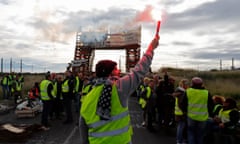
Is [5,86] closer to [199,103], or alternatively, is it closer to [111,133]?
[199,103]

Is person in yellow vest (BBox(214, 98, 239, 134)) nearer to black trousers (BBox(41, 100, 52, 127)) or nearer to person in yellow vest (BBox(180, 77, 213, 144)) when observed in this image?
person in yellow vest (BBox(180, 77, 213, 144))

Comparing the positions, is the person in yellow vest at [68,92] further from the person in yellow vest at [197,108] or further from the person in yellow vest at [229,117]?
the person in yellow vest at [229,117]

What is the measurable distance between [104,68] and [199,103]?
4.95 meters

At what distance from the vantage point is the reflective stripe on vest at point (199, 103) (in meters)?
8.13

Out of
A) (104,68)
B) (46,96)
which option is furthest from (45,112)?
(104,68)

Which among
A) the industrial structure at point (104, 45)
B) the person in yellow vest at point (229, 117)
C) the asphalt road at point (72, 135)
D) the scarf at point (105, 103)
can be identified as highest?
the industrial structure at point (104, 45)

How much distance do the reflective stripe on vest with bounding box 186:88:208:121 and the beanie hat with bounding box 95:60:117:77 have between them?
4803 mm

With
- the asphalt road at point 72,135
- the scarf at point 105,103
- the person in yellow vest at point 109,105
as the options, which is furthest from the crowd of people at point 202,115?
the scarf at point 105,103

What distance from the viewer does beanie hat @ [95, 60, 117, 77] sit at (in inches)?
145

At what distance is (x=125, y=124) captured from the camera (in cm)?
366

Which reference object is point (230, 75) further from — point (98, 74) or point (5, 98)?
point (98, 74)

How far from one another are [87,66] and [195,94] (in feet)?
79.8

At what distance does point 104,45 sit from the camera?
30.6 meters

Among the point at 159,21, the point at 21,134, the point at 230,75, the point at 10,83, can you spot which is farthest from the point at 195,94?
the point at 230,75
